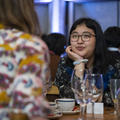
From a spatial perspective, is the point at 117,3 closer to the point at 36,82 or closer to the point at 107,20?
the point at 107,20

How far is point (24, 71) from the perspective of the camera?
892 mm

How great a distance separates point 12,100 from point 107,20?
20.2 feet

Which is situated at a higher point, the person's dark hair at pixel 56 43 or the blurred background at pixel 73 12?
the blurred background at pixel 73 12

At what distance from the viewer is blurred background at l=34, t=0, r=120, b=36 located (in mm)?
6840

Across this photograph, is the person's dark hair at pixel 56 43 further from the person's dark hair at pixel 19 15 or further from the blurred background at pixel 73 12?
the person's dark hair at pixel 19 15

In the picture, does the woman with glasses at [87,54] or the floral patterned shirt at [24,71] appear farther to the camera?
the woman with glasses at [87,54]

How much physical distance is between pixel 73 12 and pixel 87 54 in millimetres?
4685

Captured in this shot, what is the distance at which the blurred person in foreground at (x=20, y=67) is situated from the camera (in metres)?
0.88

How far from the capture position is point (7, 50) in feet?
3.05

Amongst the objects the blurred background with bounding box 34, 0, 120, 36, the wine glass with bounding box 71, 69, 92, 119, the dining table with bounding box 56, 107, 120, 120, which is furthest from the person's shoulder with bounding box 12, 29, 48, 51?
the blurred background with bounding box 34, 0, 120, 36

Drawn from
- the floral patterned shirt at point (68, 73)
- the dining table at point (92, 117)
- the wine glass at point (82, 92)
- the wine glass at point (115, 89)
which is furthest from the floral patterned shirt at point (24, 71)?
the floral patterned shirt at point (68, 73)

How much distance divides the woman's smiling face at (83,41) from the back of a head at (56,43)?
179cm

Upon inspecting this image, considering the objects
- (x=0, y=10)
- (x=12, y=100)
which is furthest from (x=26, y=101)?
(x=0, y=10)

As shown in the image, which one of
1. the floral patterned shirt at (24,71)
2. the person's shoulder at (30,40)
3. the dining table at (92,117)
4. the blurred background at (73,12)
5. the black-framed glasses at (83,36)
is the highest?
the blurred background at (73,12)
